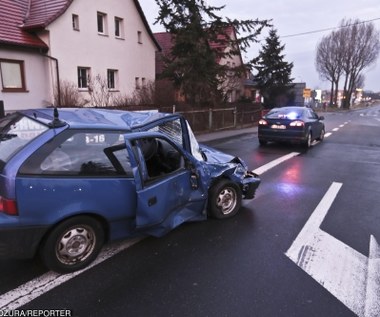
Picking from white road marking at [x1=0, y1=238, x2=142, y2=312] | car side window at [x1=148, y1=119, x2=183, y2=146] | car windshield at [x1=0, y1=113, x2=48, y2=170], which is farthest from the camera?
car side window at [x1=148, y1=119, x2=183, y2=146]

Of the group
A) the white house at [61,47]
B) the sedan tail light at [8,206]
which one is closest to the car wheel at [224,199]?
the sedan tail light at [8,206]

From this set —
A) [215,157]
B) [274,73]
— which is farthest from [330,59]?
[215,157]

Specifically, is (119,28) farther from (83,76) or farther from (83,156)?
(83,156)

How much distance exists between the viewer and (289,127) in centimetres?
1234

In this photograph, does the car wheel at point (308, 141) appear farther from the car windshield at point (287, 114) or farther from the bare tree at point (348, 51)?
the bare tree at point (348, 51)

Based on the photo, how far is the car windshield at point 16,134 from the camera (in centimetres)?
326

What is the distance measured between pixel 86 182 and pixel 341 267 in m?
2.86

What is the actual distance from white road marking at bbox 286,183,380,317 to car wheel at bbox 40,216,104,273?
87.3 inches

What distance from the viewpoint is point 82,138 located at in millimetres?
3465

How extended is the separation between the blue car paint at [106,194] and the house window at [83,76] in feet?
52.0

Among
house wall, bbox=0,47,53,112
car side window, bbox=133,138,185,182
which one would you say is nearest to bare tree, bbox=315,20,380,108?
house wall, bbox=0,47,53,112

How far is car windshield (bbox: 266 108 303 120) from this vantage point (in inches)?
495

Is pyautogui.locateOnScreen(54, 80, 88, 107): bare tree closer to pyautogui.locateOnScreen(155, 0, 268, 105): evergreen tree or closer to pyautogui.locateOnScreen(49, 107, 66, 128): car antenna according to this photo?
pyautogui.locateOnScreen(155, 0, 268, 105): evergreen tree

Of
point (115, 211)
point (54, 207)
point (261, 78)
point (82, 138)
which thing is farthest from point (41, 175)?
point (261, 78)
